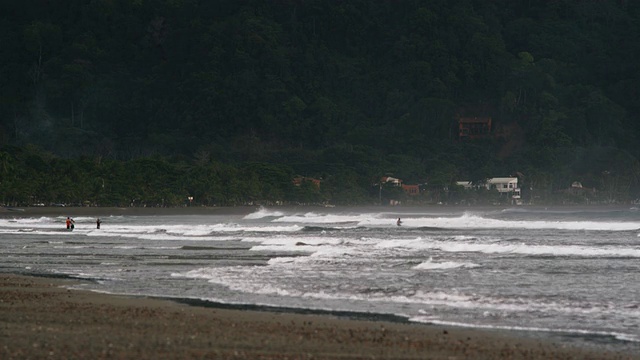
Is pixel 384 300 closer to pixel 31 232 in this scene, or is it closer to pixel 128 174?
pixel 31 232

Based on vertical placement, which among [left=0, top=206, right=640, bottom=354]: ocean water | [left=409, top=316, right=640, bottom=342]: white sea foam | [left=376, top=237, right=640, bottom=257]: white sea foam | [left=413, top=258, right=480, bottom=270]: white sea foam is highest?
[left=376, top=237, right=640, bottom=257]: white sea foam

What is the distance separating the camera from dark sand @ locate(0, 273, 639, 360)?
18.3 m

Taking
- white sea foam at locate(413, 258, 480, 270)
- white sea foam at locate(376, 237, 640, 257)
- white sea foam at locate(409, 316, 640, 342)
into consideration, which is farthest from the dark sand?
white sea foam at locate(376, 237, 640, 257)

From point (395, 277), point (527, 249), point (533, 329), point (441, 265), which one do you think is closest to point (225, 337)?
point (533, 329)

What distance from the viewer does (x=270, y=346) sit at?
1900 centimetres

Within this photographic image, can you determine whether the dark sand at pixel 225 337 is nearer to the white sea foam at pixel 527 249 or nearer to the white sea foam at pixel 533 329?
the white sea foam at pixel 533 329

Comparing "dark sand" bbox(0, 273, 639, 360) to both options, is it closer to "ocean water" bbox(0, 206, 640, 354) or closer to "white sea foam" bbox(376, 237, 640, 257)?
"ocean water" bbox(0, 206, 640, 354)

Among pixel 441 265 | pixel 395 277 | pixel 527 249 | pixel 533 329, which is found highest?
pixel 527 249

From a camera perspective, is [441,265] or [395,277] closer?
[395,277]

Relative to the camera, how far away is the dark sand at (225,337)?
1830 centimetres

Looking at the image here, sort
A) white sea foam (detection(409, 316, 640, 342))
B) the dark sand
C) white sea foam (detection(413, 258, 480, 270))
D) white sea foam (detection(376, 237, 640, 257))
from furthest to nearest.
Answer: white sea foam (detection(376, 237, 640, 257)) → white sea foam (detection(413, 258, 480, 270)) → white sea foam (detection(409, 316, 640, 342)) → the dark sand

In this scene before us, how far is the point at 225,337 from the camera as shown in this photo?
65.4ft

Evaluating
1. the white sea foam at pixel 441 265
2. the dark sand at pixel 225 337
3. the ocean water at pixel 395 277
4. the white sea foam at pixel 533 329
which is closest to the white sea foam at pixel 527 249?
the ocean water at pixel 395 277

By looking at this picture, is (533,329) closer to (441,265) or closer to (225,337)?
(225,337)
